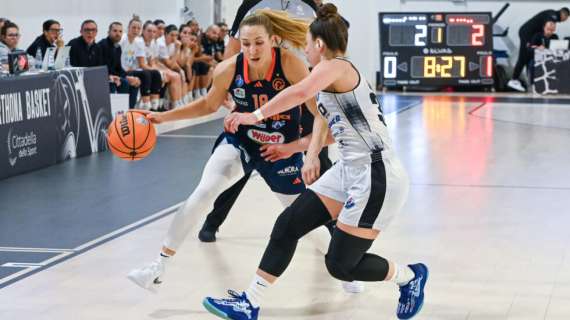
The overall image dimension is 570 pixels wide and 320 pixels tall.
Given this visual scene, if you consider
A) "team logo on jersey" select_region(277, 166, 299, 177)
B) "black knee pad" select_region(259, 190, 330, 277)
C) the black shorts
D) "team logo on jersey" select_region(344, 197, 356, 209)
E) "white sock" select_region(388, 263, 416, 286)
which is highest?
"team logo on jersey" select_region(344, 197, 356, 209)

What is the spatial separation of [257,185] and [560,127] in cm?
686

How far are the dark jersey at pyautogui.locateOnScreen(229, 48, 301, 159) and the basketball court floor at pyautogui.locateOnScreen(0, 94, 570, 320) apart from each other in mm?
854

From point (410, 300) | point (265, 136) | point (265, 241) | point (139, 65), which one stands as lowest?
point (265, 241)

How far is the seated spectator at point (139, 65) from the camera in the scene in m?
15.0

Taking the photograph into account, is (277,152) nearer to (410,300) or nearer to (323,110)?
(323,110)

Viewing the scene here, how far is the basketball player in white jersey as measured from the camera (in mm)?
4883

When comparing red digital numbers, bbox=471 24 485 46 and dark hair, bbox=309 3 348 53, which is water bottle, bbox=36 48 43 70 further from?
red digital numbers, bbox=471 24 485 46

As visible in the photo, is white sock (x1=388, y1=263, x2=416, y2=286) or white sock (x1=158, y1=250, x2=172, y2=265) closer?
white sock (x1=388, y1=263, x2=416, y2=286)

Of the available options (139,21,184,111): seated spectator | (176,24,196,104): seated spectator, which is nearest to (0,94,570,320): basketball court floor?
(139,21,184,111): seated spectator

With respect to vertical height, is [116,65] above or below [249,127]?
below

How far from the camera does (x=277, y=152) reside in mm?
5855

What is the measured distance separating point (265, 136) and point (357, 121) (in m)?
1.19

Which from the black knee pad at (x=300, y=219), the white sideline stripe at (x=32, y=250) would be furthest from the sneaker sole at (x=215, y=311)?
the white sideline stripe at (x=32, y=250)

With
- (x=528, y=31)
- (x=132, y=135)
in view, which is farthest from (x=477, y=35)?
(x=132, y=135)
